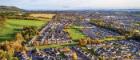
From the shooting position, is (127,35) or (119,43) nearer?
(119,43)

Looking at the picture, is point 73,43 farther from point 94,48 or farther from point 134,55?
point 134,55

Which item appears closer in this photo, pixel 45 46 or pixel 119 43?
pixel 45 46

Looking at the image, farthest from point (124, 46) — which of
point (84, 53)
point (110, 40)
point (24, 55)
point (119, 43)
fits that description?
point (24, 55)

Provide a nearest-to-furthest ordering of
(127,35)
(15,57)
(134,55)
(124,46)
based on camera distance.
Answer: (15,57) → (134,55) → (124,46) → (127,35)

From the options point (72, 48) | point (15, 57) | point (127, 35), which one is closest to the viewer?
point (15, 57)

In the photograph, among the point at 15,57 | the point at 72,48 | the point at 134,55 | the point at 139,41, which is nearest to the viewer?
the point at 15,57

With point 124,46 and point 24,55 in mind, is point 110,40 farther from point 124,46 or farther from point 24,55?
point 24,55

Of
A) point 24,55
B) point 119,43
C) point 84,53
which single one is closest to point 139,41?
point 119,43

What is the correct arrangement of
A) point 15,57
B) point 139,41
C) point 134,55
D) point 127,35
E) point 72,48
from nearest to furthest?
point 15,57
point 134,55
point 72,48
point 139,41
point 127,35
